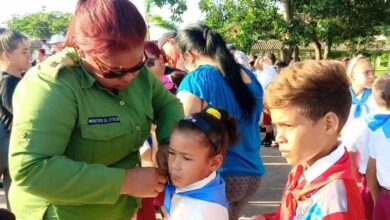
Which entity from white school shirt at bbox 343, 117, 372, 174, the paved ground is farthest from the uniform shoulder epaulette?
the paved ground

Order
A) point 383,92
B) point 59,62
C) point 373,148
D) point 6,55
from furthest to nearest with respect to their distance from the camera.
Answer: point 6,55, point 383,92, point 373,148, point 59,62

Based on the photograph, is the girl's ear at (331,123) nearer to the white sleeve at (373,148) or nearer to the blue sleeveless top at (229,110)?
the blue sleeveless top at (229,110)

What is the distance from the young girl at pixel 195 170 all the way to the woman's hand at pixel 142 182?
0.20 meters

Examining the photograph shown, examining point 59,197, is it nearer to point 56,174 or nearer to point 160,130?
point 56,174

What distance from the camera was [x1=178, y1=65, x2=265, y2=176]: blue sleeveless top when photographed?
2428 millimetres

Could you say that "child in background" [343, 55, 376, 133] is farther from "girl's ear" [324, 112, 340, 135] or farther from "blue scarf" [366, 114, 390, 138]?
"girl's ear" [324, 112, 340, 135]

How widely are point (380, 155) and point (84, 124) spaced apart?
2.27 meters

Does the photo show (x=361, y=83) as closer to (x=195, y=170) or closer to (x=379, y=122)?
(x=379, y=122)

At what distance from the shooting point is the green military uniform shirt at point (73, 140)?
1354mm

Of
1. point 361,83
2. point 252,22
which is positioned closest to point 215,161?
point 361,83

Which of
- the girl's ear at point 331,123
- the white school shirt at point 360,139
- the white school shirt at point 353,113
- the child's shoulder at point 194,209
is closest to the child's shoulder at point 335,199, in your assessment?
the girl's ear at point 331,123

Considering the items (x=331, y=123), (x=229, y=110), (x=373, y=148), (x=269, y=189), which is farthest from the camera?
(x=269, y=189)

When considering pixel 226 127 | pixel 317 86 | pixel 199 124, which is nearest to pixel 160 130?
pixel 199 124

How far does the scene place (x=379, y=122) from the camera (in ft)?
10.3
